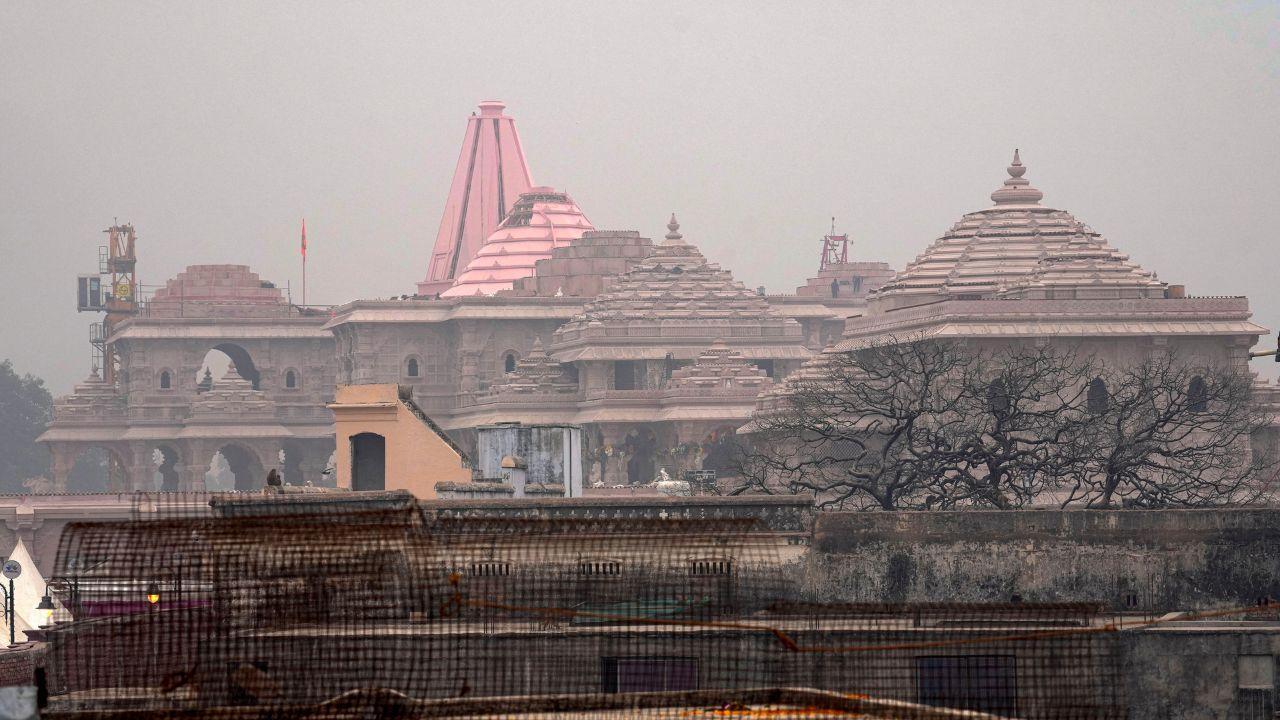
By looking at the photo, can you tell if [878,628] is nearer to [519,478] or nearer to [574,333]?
[519,478]

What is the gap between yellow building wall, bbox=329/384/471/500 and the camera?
48.3 metres

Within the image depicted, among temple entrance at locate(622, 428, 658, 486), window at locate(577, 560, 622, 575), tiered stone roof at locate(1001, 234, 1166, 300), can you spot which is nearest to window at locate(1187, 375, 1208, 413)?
tiered stone roof at locate(1001, 234, 1166, 300)

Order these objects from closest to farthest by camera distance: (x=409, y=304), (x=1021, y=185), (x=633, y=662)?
(x=633, y=662) < (x=1021, y=185) < (x=409, y=304)

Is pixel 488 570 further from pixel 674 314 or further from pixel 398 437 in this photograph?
pixel 674 314

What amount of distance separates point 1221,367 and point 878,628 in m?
58.7

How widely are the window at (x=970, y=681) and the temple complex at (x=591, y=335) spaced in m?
56.5

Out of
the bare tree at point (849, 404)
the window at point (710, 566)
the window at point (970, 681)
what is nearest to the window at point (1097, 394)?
the bare tree at point (849, 404)

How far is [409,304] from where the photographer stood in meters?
118

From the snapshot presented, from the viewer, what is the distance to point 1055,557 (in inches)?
1328

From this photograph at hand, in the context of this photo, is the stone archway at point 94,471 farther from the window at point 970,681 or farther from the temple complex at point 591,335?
the window at point 970,681

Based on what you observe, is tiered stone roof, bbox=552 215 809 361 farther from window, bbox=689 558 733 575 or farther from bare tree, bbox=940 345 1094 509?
window, bbox=689 558 733 575

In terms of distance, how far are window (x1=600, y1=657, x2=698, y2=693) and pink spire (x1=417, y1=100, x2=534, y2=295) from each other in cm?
13248

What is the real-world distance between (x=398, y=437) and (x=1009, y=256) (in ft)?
151

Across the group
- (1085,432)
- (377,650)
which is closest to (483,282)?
(1085,432)
